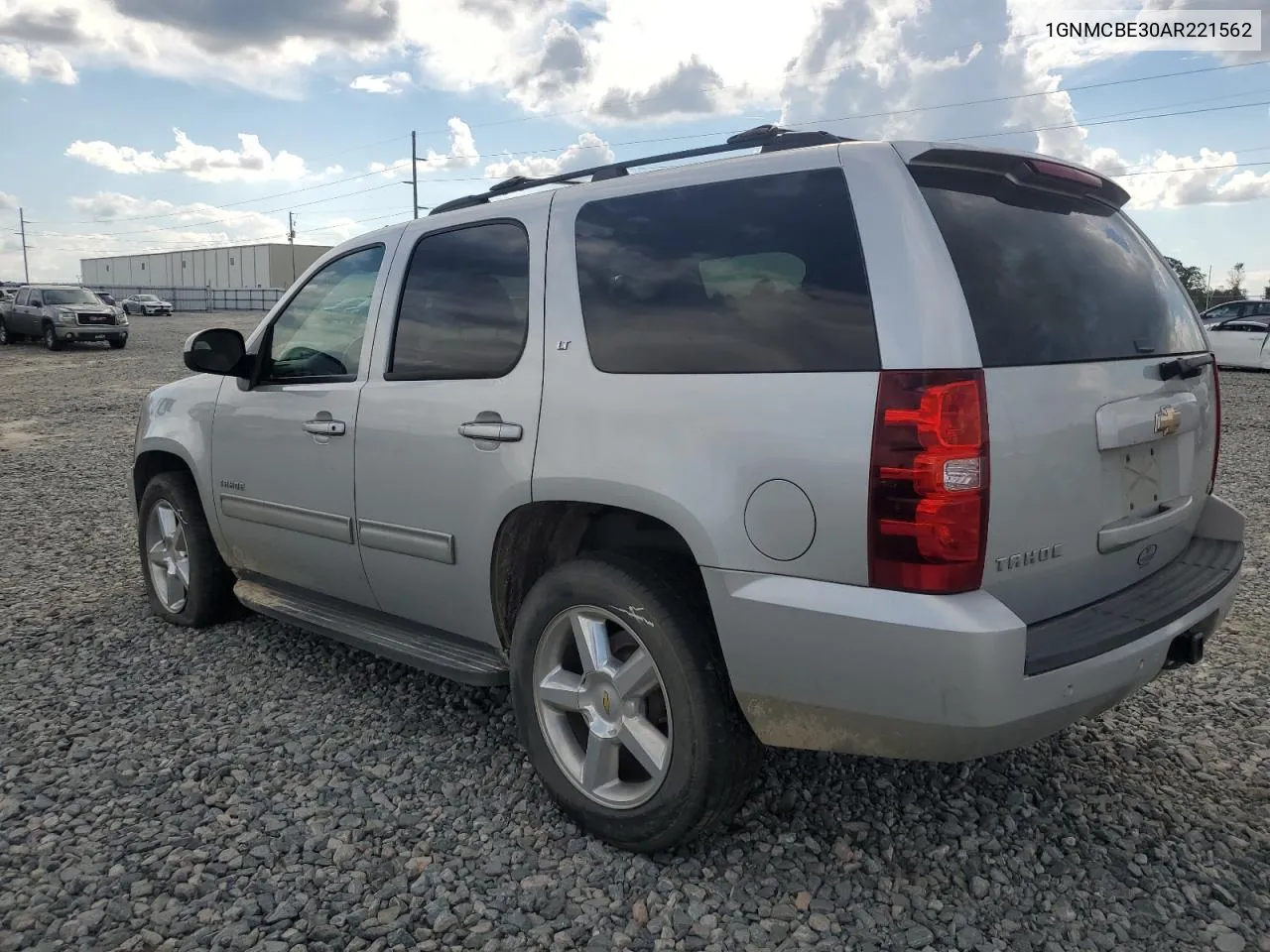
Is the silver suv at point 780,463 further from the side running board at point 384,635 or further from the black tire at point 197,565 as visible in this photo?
the black tire at point 197,565

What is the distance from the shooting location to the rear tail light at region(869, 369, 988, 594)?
2.12 metres

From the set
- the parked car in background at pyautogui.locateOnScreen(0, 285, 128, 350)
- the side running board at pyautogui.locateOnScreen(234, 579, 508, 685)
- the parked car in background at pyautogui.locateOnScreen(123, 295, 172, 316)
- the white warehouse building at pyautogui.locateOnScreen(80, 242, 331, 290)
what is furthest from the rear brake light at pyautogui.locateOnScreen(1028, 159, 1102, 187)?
the white warehouse building at pyautogui.locateOnScreen(80, 242, 331, 290)

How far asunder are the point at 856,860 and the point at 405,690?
201 centimetres

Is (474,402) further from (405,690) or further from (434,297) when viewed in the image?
(405,690)

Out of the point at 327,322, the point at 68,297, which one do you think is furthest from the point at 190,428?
the point at 68,297

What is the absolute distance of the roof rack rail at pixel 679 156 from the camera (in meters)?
2.69

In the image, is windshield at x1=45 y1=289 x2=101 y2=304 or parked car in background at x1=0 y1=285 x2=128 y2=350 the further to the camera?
windshield at x1=45 y1=289 x2=101 y2=304

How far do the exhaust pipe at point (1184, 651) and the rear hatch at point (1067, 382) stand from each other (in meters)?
0.20

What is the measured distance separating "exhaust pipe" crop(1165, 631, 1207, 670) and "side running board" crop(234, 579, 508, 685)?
1950 mm

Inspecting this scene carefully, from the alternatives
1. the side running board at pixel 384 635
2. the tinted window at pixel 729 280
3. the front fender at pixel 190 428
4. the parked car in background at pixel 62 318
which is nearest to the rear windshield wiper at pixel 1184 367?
the tinted window at pixel 729 280

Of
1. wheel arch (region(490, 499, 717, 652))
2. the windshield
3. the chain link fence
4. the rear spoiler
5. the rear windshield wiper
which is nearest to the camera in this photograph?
the rear spoiler

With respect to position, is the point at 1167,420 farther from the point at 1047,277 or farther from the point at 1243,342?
the point at 1243,342

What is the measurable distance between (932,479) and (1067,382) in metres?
0.52

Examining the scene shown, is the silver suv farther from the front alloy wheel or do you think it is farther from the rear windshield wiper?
the front alloy wheel
